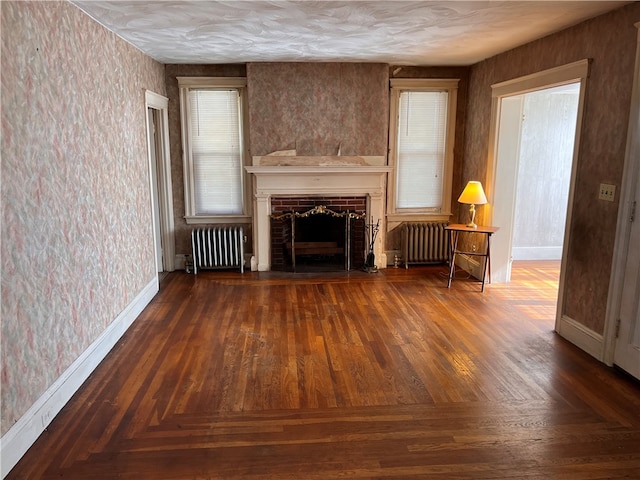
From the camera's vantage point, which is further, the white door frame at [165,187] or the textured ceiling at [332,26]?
the white door frame at [165,187]

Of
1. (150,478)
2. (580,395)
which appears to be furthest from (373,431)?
(580,395)

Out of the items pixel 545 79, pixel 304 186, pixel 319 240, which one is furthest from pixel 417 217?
pixel 545 79

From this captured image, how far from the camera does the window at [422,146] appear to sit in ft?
18.9

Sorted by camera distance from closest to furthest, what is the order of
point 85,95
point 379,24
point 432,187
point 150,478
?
point 150,478
point 85,95
point 379,24
point 432,187

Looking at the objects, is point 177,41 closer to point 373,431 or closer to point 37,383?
point 37,383

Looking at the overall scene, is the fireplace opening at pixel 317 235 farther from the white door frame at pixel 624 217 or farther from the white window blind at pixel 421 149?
the white door frame at pixel 624 217

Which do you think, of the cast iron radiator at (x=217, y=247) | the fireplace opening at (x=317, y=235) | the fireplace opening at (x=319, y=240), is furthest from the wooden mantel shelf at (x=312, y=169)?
the cast iron radiator at (x=217, y=247)

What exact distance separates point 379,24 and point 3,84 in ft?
8.34

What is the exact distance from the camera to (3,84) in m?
2.21

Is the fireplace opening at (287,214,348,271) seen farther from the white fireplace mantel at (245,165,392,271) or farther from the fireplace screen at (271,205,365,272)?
the white fireplace mantel at (245,165,392,271)

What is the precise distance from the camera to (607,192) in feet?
10.7

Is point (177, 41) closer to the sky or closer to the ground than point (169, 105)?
closer to the sky

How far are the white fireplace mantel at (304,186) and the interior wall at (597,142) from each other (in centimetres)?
231

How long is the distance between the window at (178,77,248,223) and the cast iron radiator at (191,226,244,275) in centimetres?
21
